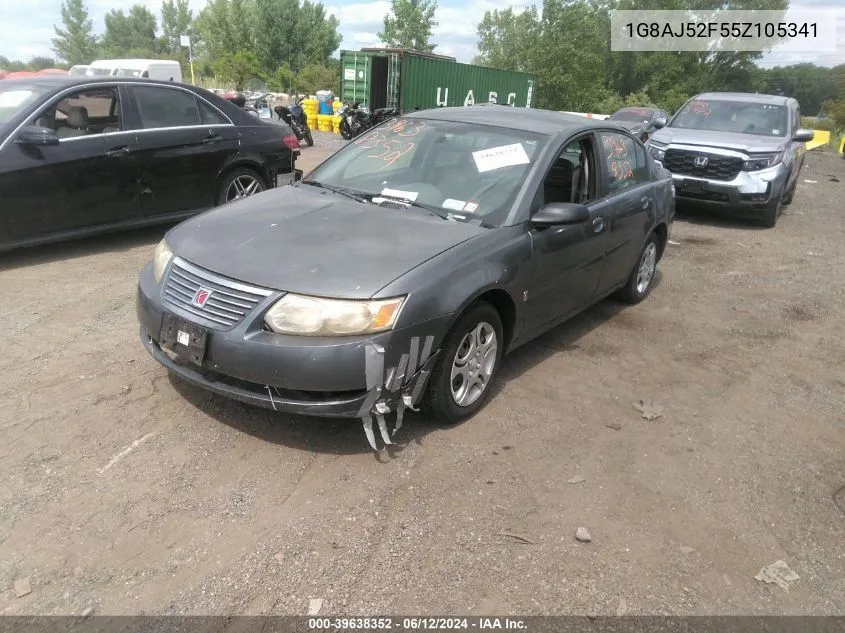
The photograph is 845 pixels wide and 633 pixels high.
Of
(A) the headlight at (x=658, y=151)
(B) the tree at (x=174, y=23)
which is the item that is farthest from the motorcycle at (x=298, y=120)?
(B) the tree at (x=174, y=23)

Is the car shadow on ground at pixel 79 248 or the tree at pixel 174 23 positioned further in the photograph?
the tree at pixel 174 23

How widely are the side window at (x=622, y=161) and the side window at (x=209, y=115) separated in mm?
4277

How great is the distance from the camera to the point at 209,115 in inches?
272

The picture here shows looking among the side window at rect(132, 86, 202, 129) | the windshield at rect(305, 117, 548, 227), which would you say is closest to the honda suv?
the windshield at rect(305, 117, 548, 227)

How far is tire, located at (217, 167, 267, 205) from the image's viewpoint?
6992mm

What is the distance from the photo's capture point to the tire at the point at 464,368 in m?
3.29

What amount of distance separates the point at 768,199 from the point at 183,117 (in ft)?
25.5

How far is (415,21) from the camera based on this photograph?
5847 centimetres

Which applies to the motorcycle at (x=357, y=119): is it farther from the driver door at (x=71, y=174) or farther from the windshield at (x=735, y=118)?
the driver door at (x=71, y=174)

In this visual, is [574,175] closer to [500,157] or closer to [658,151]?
[500,157]

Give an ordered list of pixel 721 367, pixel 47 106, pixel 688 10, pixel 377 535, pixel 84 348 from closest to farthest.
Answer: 1. pixel 377 535
2. pixel 84 348
3. pixel 721 367
4. pixel 47 106
5. pixel 688 10

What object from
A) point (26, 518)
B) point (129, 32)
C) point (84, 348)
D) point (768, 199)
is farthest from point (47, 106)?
point (129, 32)

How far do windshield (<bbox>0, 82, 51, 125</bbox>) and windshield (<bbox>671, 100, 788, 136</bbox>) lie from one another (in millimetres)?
8915

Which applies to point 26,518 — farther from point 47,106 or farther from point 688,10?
point 688,10
